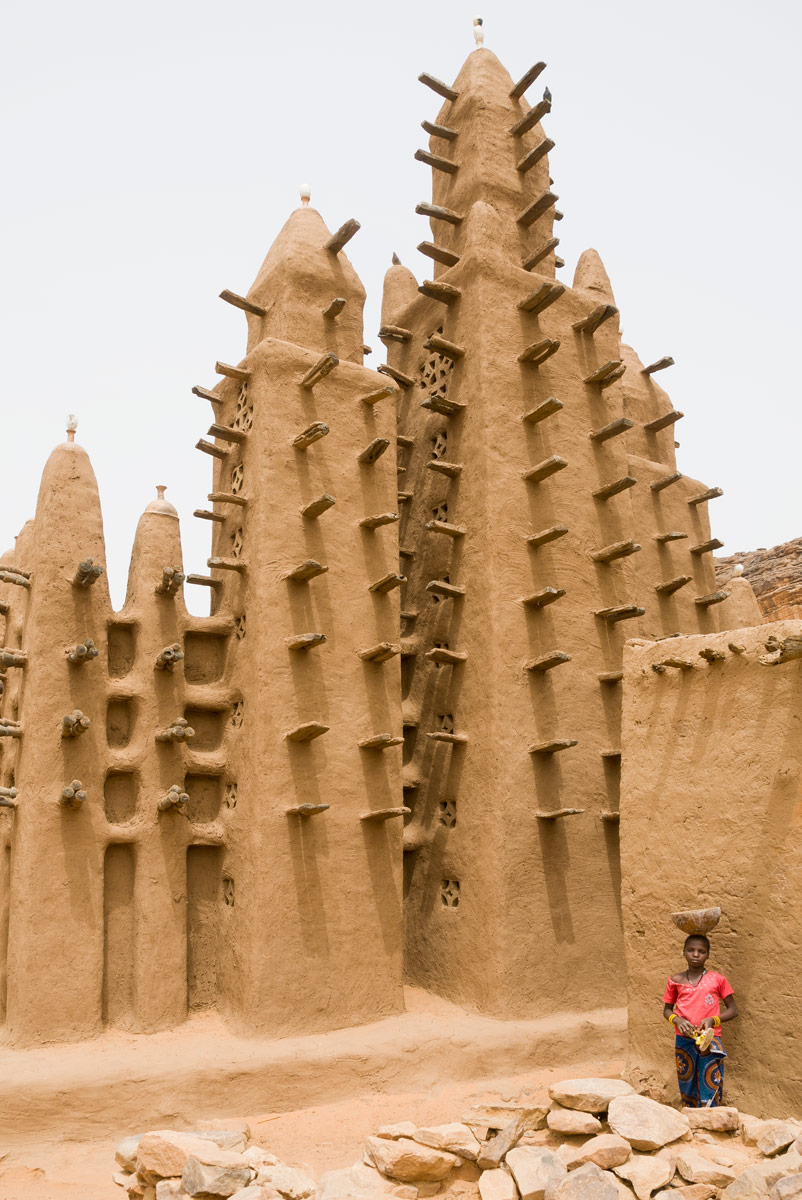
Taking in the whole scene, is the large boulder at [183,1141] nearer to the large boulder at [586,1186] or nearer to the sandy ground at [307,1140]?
the sandy ground at [307,1140]

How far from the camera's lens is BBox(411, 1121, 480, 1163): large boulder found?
6.02m

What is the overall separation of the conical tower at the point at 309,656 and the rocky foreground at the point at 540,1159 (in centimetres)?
228

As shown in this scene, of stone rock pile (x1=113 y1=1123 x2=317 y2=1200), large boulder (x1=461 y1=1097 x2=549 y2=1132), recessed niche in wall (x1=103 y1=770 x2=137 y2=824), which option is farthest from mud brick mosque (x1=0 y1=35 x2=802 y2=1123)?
stone rock pile (x1=113 y1=1123 x2=317 y2=1200)

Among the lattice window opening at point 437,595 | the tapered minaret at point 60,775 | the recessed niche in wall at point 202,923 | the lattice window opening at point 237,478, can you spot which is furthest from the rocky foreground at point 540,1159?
the lattice window opening at point 237,478

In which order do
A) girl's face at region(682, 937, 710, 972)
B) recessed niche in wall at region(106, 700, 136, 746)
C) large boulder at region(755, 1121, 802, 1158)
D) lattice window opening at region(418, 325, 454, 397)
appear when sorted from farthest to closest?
lattice window opening at region(418, 325, 454, 397), recessed niche in wall at region(106, 700, 136, 746), girl's face at region(682, 937, 710, 972), large boulder at region(755, 1121, 802, 1158)

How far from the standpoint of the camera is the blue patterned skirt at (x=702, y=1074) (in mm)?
6055

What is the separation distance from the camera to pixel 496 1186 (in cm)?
556

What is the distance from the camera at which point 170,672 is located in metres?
9.01

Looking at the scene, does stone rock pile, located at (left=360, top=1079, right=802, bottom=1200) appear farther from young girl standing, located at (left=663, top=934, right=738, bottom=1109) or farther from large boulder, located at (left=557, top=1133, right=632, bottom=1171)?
young girl standing, located at (left=663, top=934, right=738, bottom=1109)

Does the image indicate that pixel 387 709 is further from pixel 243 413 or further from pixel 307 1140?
pixel 307 1140

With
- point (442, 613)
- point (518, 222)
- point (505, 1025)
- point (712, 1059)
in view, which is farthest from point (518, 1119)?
point (518, 222)

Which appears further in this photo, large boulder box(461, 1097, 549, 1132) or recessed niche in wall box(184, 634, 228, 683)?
recessed niche in wall box(184, 634, 228, 683)

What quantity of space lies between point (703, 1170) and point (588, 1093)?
35.9 inches

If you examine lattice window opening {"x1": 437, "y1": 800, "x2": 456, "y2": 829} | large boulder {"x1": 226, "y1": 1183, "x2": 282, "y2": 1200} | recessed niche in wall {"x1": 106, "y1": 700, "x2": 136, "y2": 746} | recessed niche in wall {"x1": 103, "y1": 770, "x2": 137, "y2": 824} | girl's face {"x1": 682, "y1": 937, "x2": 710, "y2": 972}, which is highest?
recessed niche in wall {"x1": 106, "y1": 700, "x2": 136, "y2": 746}
